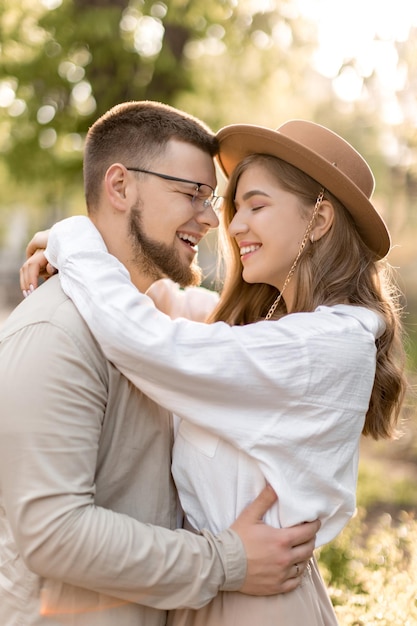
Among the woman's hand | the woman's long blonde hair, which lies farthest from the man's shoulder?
the woman's long blonde hair

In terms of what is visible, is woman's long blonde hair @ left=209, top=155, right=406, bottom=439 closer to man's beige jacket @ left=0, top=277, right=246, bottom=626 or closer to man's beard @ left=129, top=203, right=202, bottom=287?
man's beard @ left=129, top=203, right=202, bottom=287

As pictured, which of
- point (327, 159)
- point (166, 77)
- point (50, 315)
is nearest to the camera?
point (50, 315)

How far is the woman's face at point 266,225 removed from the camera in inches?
118

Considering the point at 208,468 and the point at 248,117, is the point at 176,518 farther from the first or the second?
the point at 248,117

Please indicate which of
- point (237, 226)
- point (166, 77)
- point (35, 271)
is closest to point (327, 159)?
point (237, 226)

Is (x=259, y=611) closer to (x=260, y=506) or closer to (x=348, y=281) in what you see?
(x=260, y=506)

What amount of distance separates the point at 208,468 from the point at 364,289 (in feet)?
3.18

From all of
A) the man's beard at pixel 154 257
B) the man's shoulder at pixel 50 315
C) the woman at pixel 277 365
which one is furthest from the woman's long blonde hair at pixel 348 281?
the man's shoulder at pixel 50 315

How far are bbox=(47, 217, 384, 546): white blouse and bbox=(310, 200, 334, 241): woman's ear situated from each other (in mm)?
496

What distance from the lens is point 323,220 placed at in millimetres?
3039

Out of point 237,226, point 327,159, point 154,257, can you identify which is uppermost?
point 327,159

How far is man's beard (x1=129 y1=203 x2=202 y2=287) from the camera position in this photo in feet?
9.80

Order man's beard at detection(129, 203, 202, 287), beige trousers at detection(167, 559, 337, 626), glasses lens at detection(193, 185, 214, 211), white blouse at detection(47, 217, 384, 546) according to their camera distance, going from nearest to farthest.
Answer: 1. white blouse at detection(47, 217, 384, 546)
2. beige trousers at detection(167, 559, 337, 626)
3. man's beard at detection(129, 203, 202, 287)
4. glasses lens at detection(193, 185, 214, 211)

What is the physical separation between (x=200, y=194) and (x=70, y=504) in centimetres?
141
